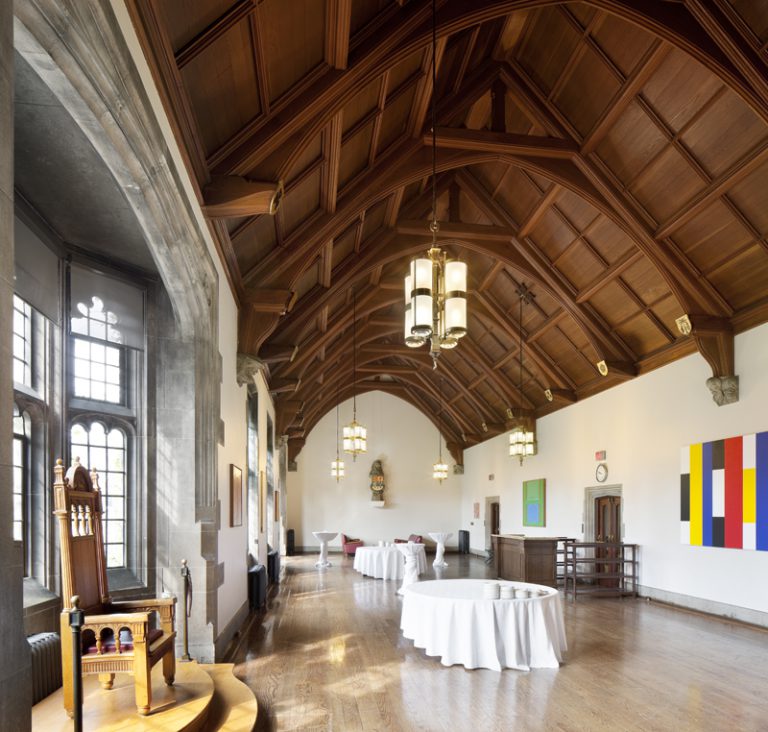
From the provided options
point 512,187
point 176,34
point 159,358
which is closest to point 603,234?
point 512,187

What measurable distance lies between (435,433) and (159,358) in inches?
632

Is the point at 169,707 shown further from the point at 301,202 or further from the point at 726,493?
the point at 726,493

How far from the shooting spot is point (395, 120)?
6.63 metres

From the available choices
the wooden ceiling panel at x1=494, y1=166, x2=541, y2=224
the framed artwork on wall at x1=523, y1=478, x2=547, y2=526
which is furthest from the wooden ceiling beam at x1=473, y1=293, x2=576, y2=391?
the framed artwork on wall at x1=523, y1=478, x2=547, y2=526

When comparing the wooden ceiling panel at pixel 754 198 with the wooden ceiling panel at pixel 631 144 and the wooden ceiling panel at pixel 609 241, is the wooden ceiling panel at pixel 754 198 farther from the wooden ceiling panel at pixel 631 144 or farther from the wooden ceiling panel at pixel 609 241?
the wooden ceiling panel at pixel 609 241

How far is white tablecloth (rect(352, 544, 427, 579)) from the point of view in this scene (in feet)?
40.2

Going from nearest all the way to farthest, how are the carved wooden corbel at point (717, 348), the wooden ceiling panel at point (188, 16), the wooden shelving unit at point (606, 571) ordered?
1. the wooden ceiling panel at point (188, 16)
2. the carved wooden corbel at point (717, 348)
3. the wooden shelving unit at point (606, 571)

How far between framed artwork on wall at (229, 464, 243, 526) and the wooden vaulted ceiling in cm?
138

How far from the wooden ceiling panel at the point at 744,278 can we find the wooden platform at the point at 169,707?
270 inches

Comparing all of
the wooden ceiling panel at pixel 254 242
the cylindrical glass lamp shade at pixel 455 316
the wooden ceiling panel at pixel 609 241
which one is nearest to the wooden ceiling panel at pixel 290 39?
the wooden ceiling panel at pixel 254 242

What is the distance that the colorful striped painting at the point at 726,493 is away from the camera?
742 cm

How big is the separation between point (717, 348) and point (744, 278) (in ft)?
3.11

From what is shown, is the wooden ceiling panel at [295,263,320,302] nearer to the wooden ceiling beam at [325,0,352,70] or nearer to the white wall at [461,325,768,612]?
the wooden ceiling beam at [325,0,352,70]

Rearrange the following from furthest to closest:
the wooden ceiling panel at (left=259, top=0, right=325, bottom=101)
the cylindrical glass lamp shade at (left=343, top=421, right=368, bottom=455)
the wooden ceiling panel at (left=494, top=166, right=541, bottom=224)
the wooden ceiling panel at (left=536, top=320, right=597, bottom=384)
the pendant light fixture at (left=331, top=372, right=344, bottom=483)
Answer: the pendant light fixture at (left=331, top=372, right=344, bottom=483)
the cylindrical glass lamp shade at (left=343, top=421, right=368, bottom=455)
the wooden ceiling panel at (left=536, top=320, right=597, bottom=384)
the wooden ceiling panel at (left=494, top=166, right=541, bottom=224)
the wooden ceiling panel at (left=259, top=0, right=325, bottom=101)
